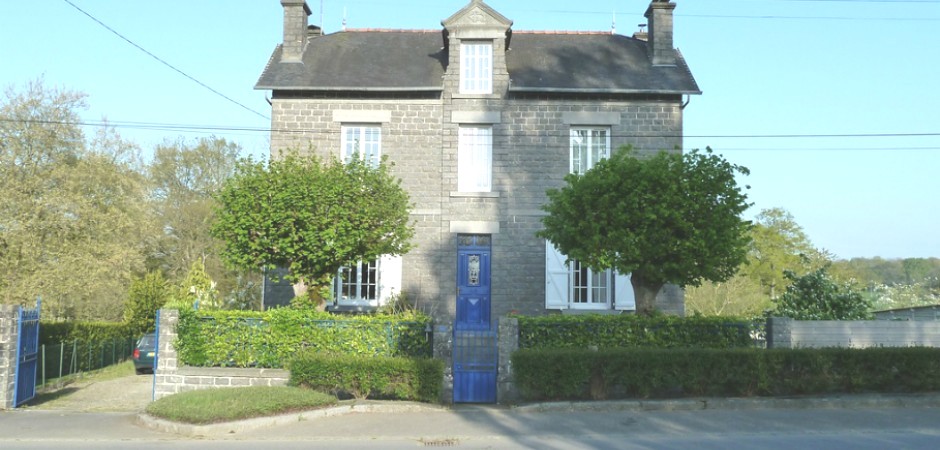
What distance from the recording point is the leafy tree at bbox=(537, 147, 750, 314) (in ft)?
46.5

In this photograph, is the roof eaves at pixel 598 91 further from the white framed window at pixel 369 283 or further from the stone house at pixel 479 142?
the white framed window at pixel 369 283

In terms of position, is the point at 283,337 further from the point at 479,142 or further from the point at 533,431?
the point at 479,142

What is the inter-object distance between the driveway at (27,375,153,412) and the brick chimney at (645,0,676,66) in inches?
589

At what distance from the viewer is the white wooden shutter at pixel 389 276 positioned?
19.4 meters

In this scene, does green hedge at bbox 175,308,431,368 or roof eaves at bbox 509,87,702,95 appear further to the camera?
roof eaves at bbox 509,87,702,95

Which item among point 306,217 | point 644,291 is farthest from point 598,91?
point 306,217

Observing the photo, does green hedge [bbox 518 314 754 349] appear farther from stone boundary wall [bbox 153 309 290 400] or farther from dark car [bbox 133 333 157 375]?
dark car [bbox 133 333 157 375]

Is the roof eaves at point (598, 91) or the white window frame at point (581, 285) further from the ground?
the roof eaves at point (598, 91)

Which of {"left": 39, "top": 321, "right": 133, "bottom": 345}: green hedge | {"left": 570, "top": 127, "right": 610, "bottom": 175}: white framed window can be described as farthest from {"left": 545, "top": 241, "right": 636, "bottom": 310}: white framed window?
{"left": 39, "top": 321, "right": 133, "bottom": 345}: green hedge

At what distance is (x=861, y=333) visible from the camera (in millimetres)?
15664

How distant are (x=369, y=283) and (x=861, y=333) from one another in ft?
37.0

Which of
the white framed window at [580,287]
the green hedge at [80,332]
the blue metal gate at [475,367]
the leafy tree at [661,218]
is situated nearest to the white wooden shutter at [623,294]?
the white framed window at [580,287]

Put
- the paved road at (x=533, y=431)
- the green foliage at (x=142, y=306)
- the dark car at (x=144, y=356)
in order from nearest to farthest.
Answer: the paved road at (x=533, y=431) → the dark car at (x=144, y=356) → the green foliage at (x=142, y=306)

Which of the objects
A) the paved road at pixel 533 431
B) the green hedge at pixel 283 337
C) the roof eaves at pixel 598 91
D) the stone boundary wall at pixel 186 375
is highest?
the roof eaves at pixel 598 91
